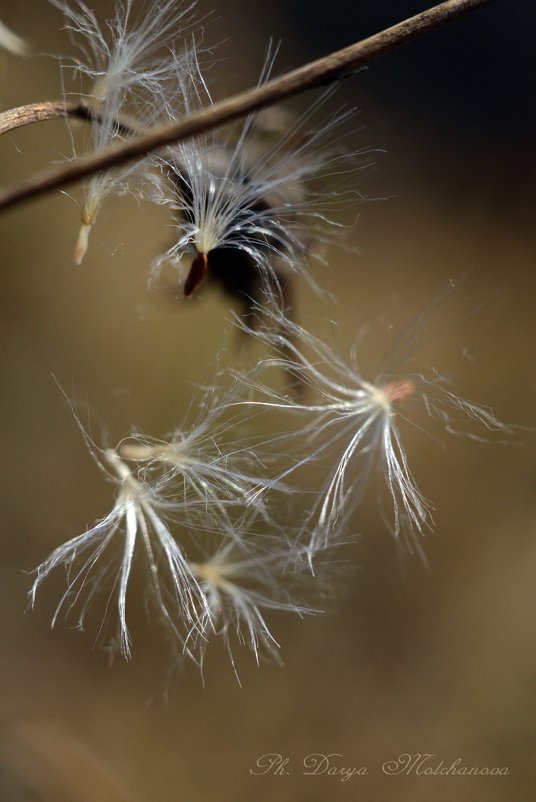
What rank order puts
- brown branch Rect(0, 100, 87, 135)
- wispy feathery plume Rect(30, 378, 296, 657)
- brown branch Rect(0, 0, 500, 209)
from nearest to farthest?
brown branch Rect(0, 0, 500, 209) → brown branch Rect(0, 100, 87, 135) → wispy feathery plume Rect(30, 378, 296, 657)

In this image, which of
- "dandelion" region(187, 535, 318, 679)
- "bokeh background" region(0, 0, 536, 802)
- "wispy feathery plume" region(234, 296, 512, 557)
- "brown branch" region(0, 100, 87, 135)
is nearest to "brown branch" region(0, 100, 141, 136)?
"brown branch" region(0, 100, 87, 135)

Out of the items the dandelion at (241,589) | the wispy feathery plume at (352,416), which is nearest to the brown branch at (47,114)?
the wispy feathery plume at (352,416)

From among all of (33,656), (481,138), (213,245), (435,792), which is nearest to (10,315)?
(213,245)

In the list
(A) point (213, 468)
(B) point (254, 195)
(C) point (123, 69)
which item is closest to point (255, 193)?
(B) point (254, 195)

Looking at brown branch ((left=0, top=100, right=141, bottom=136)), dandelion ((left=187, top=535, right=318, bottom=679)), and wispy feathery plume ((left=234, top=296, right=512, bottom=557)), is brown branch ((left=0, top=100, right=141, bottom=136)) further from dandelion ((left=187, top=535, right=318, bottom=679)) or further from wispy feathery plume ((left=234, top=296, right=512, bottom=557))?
dandelion ((left=187, top=535, right=318, bottom=679))

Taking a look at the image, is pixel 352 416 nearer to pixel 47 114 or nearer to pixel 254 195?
pixel 254 195
